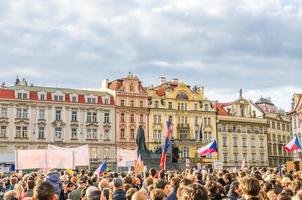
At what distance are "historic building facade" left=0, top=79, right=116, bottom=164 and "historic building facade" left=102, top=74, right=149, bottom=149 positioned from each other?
112 centimetres

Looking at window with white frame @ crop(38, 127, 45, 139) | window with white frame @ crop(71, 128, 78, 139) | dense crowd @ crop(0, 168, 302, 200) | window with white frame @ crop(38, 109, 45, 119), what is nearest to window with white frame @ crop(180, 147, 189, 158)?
window with white frame @ crop(71, 128, 78, 139)

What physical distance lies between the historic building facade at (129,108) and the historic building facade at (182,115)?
1.57 meters

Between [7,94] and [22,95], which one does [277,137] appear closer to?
[22,95]

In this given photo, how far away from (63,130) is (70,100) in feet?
14.1

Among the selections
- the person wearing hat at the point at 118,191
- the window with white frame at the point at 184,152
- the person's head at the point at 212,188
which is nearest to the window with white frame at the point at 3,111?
the window with white frame at the point at 184,152

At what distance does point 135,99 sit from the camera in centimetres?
7081

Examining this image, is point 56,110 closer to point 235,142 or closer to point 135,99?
point 135,99

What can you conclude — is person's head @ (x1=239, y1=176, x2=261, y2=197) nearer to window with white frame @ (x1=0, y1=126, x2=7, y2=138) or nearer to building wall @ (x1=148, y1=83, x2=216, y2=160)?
window with white frame @ (x1=0, y1=126, x2=7, y2=138)

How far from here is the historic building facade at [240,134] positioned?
7838cm

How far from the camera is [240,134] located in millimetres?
80750

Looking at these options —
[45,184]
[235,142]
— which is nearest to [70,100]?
[235,142]

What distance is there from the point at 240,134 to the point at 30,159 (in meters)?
61.7

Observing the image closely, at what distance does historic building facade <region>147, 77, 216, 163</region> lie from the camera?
7250cm

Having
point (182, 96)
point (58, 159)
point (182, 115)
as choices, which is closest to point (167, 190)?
point (58, 159)
